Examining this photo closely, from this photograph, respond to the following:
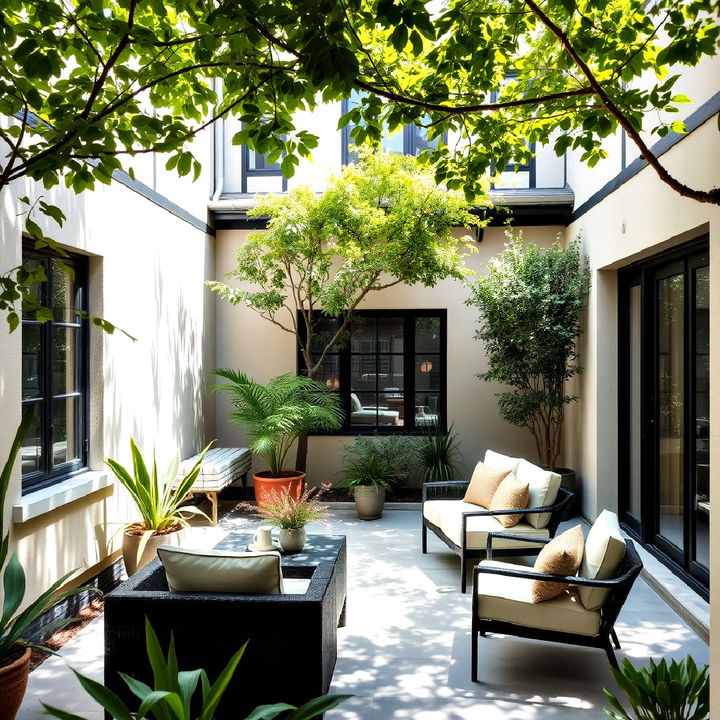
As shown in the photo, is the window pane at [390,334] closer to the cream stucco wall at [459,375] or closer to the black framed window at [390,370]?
the black framed window at [390,370]

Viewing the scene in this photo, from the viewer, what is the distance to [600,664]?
13.1 feet

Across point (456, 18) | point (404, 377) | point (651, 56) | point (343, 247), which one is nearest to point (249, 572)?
A: point (456, 18)

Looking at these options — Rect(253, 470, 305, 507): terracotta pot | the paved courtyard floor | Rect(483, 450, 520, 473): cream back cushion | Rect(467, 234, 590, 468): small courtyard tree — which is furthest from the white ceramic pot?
Rect(467, 234, 590, 468): small courtyard tree

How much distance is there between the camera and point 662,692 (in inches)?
101

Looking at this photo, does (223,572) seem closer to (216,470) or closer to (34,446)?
(34,446)

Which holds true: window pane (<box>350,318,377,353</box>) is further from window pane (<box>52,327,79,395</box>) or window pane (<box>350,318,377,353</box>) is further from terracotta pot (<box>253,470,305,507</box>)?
window pane (<box>52,327,79,395</box>)

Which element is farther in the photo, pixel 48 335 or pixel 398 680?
pixel 48 335

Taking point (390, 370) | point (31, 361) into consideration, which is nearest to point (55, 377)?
point (31, 361)

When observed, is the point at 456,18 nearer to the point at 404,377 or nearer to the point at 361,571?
the point at 361,571

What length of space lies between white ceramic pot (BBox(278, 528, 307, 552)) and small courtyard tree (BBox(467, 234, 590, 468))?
3.93 m

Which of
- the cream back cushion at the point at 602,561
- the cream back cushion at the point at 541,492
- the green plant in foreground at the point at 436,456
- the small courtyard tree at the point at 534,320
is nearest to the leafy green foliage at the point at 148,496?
the cream back cushion at the point at 541,492

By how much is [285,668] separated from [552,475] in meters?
3.02

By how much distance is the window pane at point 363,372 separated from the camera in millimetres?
8977

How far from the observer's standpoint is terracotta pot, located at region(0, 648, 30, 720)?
3.02 meters
